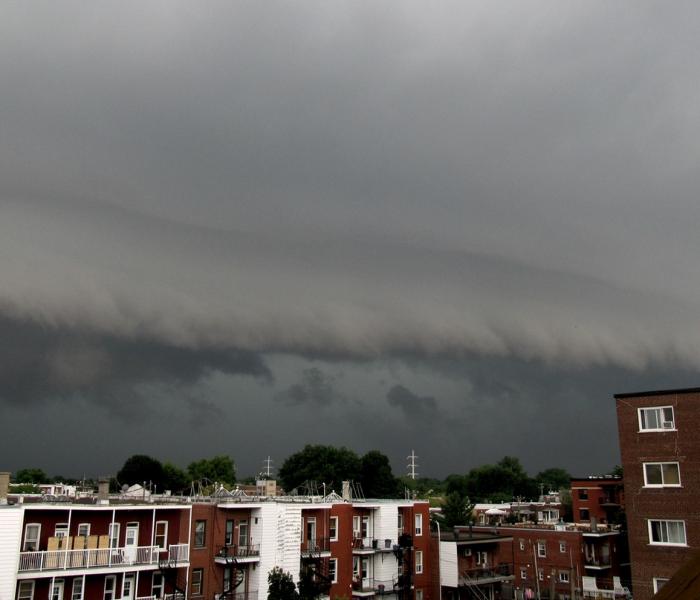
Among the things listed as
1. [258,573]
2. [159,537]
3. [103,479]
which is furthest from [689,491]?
[103,479]

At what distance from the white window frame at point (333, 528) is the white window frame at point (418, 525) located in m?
12.0

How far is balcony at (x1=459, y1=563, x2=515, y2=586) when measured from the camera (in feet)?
237

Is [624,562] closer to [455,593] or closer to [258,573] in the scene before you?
[455,593]

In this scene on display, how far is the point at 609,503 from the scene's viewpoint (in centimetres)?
9412

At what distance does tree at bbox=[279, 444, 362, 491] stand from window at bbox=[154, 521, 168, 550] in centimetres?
10430

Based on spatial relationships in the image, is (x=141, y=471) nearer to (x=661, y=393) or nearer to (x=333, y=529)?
(x=333, y=529)

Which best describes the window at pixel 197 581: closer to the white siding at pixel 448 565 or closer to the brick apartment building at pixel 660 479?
the white siding at pixel 448 565

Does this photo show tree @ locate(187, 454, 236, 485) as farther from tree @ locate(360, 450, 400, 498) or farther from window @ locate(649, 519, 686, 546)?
window @ locate(649, 519, 686, 546)

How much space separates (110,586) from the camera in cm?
4744

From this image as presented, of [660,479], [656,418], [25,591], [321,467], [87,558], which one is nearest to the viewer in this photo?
[660,479]

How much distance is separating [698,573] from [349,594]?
65.9m

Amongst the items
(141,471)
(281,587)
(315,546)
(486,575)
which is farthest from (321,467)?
(281,587)

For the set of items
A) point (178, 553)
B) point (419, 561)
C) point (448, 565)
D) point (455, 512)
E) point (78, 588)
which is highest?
point (455, 512)

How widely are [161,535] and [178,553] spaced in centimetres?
205
